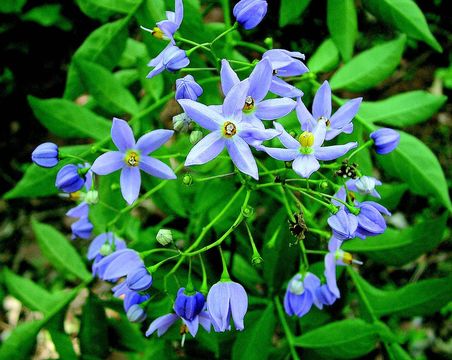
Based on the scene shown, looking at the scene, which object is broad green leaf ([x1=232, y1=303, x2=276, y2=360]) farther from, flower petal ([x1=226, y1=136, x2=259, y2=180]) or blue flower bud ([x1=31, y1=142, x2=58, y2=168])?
blue flower bud ([x1=31, y1=142, x2=58, y2=168])

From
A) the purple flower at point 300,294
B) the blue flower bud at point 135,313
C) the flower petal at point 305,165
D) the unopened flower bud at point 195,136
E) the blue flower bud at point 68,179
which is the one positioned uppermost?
the flower petal at point 305,165

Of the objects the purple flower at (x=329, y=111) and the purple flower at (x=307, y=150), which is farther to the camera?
the purple flower at (x=329, y=111)

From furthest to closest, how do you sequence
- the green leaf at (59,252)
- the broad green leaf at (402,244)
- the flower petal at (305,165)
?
the green leaf at (59,252), the broad green leaf at (402,244), the flower petal at (305,165)

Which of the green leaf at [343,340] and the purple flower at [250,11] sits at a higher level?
the purple flower at [250,11]

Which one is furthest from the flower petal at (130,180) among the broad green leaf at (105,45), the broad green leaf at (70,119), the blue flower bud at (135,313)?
the broad green leaf at (105,45)

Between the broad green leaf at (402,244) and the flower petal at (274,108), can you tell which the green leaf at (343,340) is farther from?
the flower petal at (274,108)

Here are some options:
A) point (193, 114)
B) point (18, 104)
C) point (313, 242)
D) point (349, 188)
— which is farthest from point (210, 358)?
point (18, 104)
